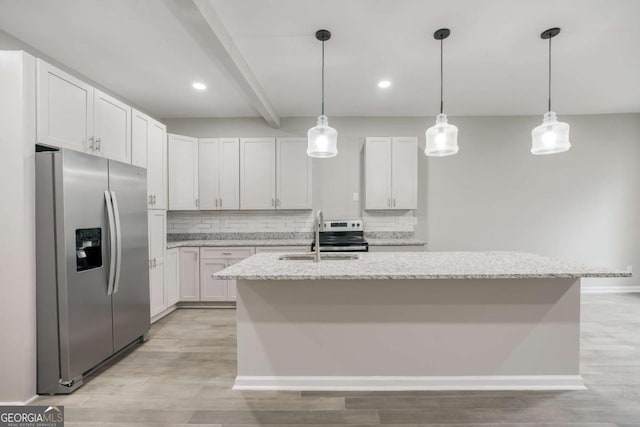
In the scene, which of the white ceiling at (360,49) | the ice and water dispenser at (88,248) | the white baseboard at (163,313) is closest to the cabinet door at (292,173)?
the white ceiling at (360,49)

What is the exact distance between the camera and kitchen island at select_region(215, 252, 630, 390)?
207 centimetres

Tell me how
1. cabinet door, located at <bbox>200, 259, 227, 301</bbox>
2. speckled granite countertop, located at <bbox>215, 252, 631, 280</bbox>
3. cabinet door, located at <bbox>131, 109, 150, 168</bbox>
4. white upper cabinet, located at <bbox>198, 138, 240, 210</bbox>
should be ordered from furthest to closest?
white upper cabinet, located at <bbox>198, 138, 240, 210</bbox>, cabinet door, located at <bbox>200, 259, 227, 301</bbox>, cabinet door, located at <bbox>131, 109, 150, 168</bbox>, speckled granite countertop, located at <bbox>215, 252, 631, 280</bbox>

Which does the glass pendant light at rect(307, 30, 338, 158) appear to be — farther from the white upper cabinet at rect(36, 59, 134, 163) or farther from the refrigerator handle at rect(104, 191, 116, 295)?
the white upper cabinet at rect(36, 59, 134, 163)

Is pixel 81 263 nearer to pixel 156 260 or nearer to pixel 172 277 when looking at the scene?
pixel 156 260

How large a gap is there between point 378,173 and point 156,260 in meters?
2.95

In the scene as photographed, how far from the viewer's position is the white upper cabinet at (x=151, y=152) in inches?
118

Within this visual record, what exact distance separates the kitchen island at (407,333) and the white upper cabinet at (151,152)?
186cm

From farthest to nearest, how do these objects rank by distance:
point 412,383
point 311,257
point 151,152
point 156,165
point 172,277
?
point 172,277, point 156,165, point 151,152, point 311,257, point 412,383

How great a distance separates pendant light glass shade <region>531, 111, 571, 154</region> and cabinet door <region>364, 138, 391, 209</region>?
196 cm

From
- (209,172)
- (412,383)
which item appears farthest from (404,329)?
(209,172)

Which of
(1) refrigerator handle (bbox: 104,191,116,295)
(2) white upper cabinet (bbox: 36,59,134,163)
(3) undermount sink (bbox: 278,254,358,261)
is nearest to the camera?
(2) white upper cabinet (bbox: 36,59,134,163)

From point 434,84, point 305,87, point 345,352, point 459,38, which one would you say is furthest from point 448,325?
point 305,87

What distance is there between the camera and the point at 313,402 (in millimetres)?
1965

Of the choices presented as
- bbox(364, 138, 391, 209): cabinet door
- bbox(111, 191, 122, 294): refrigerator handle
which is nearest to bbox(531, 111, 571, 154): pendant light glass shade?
bbox(364, 138, 391, 209): cabinet door
